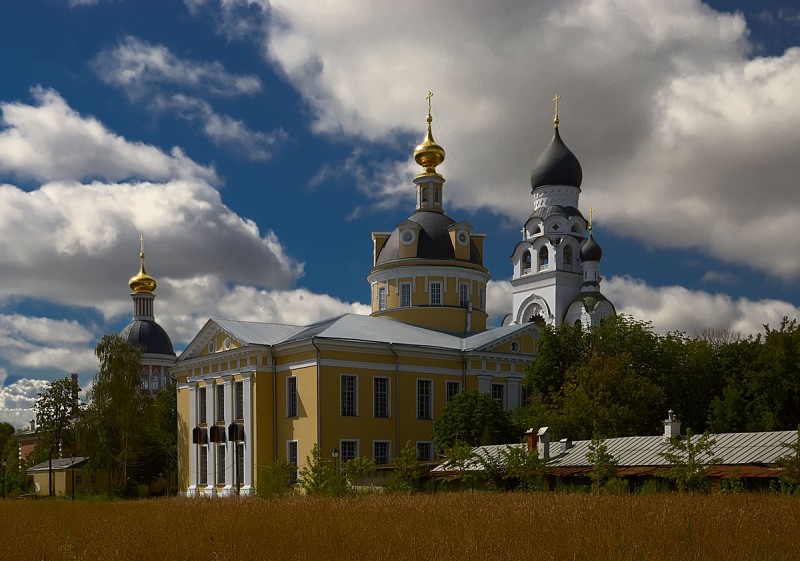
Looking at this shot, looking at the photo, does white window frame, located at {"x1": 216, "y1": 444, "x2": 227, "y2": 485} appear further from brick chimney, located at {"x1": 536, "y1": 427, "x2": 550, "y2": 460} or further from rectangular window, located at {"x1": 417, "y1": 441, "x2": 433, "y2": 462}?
brick chimney, located at {"x1": 536, "y1": 427, "x2": 550, "y2": 460}

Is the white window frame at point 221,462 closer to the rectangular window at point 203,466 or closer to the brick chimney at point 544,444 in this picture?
the rectangular window at point 203,466

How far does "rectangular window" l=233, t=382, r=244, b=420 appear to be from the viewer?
161 feet

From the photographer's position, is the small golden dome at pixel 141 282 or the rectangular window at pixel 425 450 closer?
the rectangular window at pixel 425 450

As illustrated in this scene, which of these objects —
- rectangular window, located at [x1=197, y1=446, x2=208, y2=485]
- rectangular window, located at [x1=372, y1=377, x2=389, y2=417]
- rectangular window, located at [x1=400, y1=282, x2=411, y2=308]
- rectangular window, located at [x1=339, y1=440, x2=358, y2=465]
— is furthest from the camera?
rectangular window, located at [x1=400, y1=282, x2=411, y2=308]

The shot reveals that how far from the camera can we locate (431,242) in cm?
5706

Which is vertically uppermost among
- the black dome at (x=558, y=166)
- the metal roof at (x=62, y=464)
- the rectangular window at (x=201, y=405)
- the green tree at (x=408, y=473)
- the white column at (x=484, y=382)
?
the black dome at (x=558, y=166)

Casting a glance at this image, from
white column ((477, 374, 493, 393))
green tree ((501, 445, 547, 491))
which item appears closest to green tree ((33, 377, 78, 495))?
white column ((477, 374, 493, 393))

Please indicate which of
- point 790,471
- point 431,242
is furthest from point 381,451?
point 790,471

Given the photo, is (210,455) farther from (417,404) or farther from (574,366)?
(574,366)

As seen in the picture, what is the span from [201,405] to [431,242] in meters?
15.5

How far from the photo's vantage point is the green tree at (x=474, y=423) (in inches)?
1727

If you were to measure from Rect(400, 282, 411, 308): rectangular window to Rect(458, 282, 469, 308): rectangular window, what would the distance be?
9.28 feet

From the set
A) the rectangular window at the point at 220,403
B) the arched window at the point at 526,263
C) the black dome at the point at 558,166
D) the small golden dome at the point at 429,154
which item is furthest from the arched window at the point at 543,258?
the rectangular window at the point at 220,403

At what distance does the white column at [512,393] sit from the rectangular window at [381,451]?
737 centimetres
